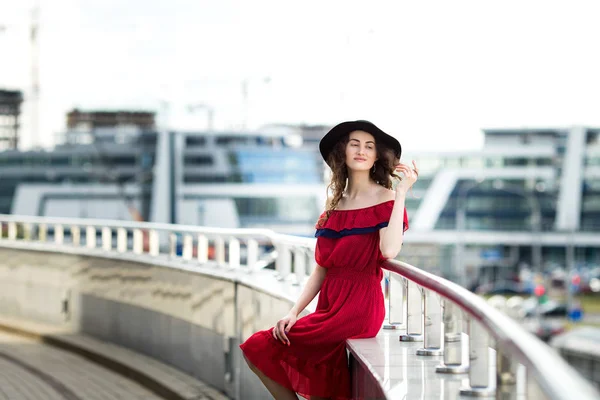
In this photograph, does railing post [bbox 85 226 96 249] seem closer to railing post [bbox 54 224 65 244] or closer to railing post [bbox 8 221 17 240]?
railing post [bbox 54 224 65 244]

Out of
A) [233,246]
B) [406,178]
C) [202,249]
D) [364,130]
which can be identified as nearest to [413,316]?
[406,178]

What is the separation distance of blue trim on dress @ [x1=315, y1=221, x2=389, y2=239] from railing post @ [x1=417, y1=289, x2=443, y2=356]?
0.36 metres

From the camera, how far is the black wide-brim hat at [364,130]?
184 inches

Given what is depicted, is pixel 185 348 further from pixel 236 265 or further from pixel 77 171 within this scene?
pixel 77 171

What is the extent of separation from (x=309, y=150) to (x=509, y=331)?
113m

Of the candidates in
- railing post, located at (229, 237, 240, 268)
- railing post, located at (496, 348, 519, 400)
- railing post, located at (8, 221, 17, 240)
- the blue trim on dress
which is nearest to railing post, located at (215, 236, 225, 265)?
railing post, located at (229, 237, 240, 268)

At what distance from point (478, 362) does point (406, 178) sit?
1277 millimetres

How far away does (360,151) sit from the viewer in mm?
4656

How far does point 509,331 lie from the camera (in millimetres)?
2398

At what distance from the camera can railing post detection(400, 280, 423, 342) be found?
4699mm

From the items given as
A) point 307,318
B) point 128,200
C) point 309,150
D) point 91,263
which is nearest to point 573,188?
point 309,150

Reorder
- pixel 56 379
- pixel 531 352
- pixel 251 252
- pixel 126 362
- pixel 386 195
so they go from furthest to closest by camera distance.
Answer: pixel 126 362 → pixel 56 379 → pixel 251 252 → pixel 386 195 → pixel 531 352

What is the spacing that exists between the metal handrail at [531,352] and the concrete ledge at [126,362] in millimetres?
5930

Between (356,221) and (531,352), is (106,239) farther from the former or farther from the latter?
(531,352)
